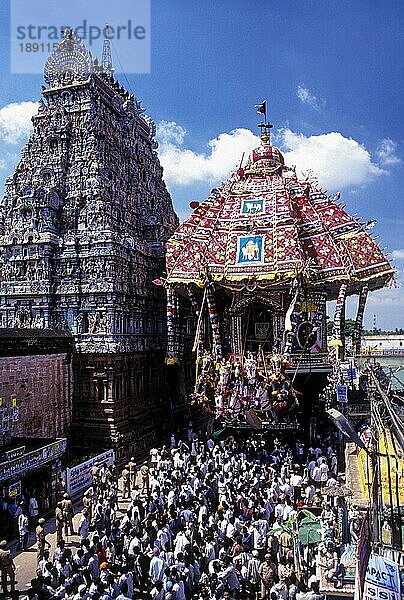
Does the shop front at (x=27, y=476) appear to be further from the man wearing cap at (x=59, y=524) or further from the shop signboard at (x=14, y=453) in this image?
the man wearing cap at (x=59, y=524)

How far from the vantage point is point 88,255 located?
24812 millimetres

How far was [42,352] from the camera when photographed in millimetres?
22047

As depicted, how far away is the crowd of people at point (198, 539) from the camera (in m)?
10.7

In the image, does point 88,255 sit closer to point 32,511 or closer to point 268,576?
point 32,511

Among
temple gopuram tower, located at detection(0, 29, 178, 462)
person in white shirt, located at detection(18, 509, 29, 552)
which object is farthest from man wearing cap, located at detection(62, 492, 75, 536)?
temple gopuram tower, located at detection(0, 29, 178, 462)

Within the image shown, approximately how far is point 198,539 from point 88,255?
49.8 ft

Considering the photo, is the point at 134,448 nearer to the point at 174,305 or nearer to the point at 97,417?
the point at 97,417

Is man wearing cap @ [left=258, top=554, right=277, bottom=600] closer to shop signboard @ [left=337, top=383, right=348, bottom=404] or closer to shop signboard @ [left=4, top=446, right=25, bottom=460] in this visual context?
shop signboard @ [left=4, top=446, right=25, bottom=460]

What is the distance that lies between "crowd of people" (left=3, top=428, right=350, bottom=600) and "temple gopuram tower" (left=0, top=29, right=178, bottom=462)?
5433 millimetres

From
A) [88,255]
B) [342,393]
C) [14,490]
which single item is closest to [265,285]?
[342,393]

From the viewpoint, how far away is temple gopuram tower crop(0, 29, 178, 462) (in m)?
24.1

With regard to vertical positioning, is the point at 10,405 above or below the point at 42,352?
below

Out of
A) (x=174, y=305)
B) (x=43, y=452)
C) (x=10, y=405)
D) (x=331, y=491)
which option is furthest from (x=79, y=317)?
(x=331, y=491)

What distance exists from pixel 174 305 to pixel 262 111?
1264 cm
